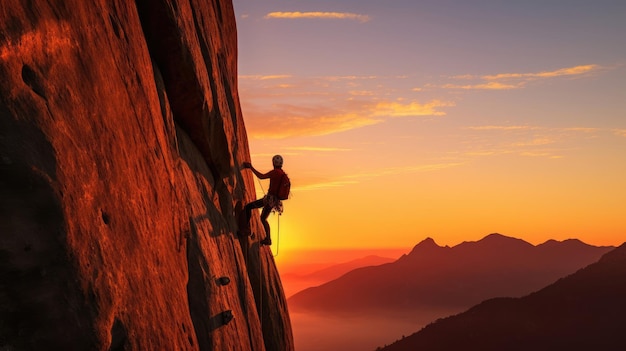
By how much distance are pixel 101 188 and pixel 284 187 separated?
11.2 meters

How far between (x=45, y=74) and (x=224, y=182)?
10415 mm

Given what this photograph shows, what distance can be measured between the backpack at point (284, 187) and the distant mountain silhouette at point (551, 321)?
100 m

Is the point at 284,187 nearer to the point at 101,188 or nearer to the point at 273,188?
the point at 273,188

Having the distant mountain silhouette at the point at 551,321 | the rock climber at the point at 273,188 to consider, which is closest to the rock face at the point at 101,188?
the rock climber at the point at 273,188

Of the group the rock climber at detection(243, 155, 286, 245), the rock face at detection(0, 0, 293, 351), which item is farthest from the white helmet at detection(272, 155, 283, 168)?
the rock face at detection(0, 0, 293, 351)

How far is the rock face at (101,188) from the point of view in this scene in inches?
251

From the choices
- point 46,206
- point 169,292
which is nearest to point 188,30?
point 169,292

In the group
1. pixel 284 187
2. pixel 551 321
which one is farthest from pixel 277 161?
pixel 551 321

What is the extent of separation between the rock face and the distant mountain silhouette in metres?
107

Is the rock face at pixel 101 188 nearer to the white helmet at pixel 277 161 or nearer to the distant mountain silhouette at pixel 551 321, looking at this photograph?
the white helmet at pixel 277 161

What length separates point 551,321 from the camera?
368ft

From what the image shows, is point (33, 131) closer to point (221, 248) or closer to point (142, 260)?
point (142, 260)

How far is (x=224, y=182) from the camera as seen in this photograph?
56.7ft

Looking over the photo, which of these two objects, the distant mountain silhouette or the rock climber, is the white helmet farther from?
the distant mountain silhouette
